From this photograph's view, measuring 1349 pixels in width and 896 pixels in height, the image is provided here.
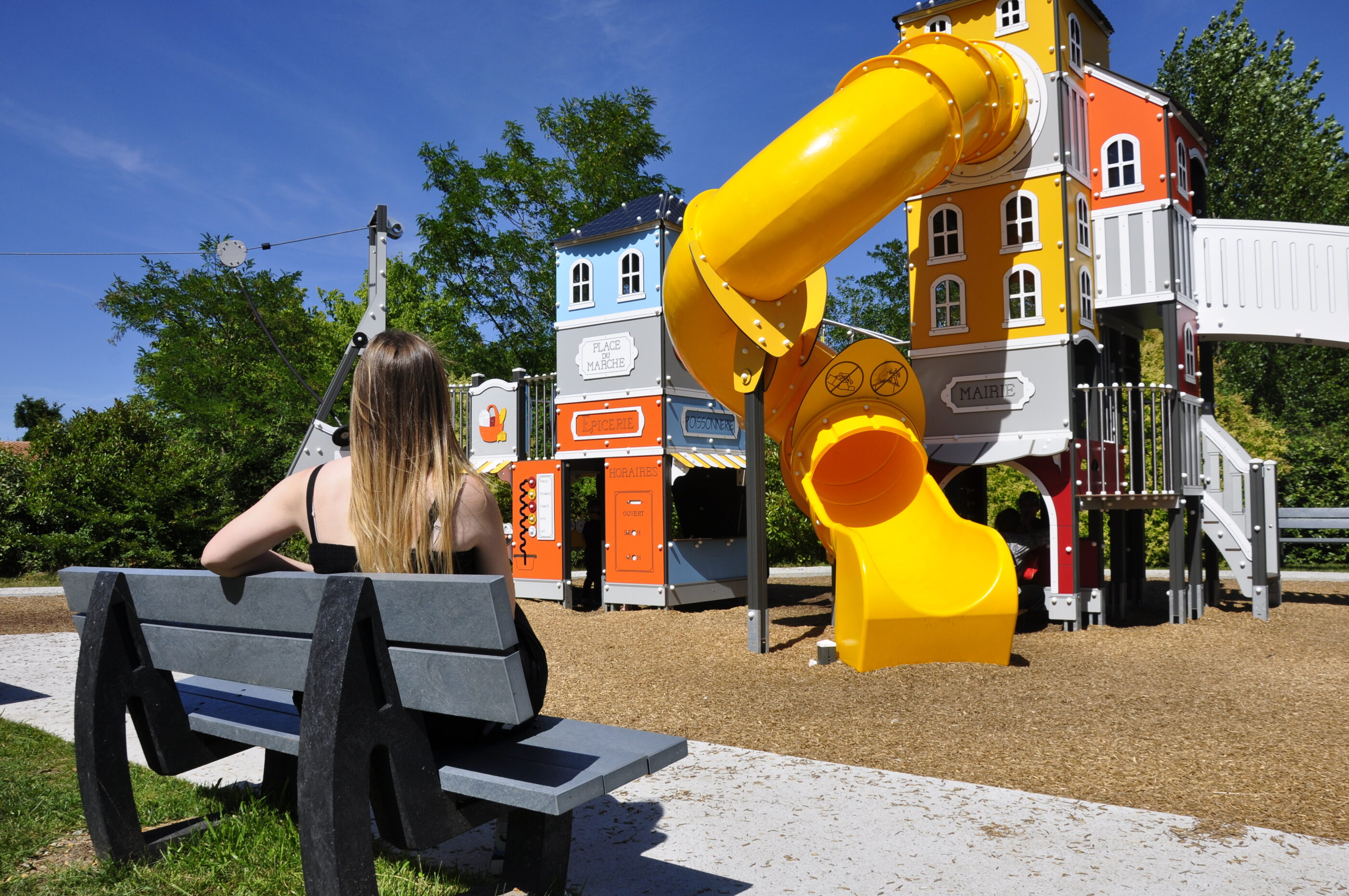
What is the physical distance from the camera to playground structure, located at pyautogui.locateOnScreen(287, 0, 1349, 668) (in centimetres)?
717

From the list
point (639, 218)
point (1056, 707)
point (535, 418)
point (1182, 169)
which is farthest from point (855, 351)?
point (535, 418)

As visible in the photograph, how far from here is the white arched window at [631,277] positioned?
12.8 meters

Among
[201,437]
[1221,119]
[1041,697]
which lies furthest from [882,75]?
[1221,119]

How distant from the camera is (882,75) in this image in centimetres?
734

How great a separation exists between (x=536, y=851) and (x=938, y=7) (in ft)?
33.2

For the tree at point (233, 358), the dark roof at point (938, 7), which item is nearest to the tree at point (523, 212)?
the tree at point (233, 358)

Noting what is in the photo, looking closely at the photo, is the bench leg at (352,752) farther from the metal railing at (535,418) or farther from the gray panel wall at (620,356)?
the metal railing at (535,418)

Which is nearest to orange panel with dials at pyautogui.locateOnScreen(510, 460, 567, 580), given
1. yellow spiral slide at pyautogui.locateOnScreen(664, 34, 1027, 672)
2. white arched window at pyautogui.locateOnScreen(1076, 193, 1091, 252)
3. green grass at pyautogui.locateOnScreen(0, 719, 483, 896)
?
yellow spiral slide at pyautogui.locateOnScreen(664, 34, 1027, 672)

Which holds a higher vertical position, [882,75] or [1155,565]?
[882,75]

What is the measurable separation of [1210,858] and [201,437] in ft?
81.6

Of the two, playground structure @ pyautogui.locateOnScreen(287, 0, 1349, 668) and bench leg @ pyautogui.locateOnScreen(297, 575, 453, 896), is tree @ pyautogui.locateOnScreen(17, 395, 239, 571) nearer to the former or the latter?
playground structure @ pyautogui.locateOnScreen(287, 0, 1349, 668)

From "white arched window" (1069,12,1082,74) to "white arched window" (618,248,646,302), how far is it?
18.7ft

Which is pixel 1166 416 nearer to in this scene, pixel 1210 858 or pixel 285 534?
pixel 1210 858

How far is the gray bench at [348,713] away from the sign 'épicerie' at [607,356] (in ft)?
31.9
